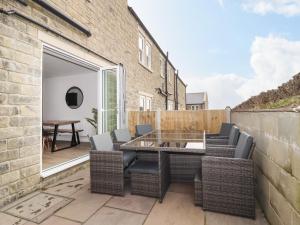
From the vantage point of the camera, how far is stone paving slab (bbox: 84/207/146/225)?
1.90m

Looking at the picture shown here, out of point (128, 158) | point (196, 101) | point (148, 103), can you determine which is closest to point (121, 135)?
point (128, 158)

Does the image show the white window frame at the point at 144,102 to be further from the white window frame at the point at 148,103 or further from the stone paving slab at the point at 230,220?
the stone paving slab at the point at 230,220

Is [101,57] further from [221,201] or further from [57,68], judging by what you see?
[221,201]

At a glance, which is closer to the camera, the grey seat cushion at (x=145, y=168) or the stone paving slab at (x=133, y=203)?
the stone paving slab at (x=133, y=203)

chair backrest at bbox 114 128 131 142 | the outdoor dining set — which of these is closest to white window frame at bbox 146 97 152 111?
chair backrest at bbox 114 128 131 142

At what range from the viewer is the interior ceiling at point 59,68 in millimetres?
5184

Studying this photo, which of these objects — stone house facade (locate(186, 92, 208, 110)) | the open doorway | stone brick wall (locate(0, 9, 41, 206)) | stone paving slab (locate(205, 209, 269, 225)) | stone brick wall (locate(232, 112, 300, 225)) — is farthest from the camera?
stone house facade (locate(186, 92, 208, 110))

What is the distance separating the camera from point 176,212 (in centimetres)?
210

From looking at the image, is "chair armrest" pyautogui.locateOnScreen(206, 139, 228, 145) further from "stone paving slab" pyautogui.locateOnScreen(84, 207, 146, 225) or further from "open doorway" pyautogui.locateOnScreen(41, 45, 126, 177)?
"open doorway" pyautogui.locateOnScreen(41, 45, 126, 177)

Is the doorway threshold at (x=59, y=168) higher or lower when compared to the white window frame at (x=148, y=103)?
lower

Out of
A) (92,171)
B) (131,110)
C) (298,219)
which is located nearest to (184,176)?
(92,171)

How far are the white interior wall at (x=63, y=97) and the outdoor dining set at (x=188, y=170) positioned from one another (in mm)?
3905

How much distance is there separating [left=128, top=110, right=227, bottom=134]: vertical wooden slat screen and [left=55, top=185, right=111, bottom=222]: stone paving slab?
11.6 feet

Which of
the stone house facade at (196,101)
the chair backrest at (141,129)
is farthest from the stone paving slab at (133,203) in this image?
the stone house facade at (196,101)
